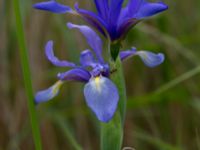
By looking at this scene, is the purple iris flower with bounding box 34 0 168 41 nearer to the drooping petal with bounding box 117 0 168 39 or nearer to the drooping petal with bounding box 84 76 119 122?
the drooping petal with bounding box 117 0 168 39

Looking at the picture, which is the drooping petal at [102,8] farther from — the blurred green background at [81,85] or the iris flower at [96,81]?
the blurred green background at [81,85]

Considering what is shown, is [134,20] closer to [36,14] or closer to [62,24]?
Answer: [62,24]

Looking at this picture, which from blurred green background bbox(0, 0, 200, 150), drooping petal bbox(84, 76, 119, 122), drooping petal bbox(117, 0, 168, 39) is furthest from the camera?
blurred green background bbox(0, 0, 200, 150)

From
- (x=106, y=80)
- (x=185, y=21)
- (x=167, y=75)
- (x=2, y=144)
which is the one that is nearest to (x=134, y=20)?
(x=106, y=80)

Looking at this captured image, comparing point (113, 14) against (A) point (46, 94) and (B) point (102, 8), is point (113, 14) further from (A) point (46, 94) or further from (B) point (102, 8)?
(A) point (46, 94)

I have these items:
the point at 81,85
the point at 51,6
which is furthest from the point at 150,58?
the point at 81,85

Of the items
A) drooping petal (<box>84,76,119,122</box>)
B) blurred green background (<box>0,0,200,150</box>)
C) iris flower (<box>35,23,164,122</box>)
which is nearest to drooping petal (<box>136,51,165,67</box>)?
iris flower (<box>35,23,164,122</box>)

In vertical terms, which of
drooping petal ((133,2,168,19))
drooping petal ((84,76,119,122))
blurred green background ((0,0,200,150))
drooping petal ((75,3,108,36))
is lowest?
blurred green background ((0,0,200,150))
